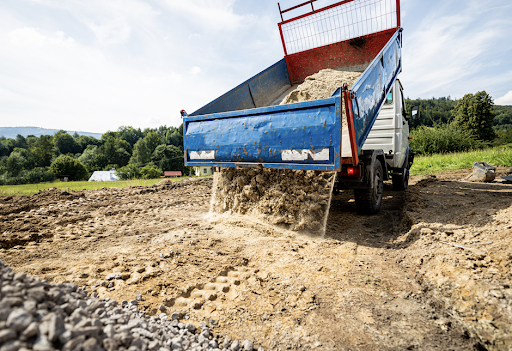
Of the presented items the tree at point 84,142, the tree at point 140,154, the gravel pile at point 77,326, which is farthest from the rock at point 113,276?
the tree at point 84,142

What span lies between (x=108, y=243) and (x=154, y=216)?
5.33 feet

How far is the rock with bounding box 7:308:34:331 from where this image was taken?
1.25 meters

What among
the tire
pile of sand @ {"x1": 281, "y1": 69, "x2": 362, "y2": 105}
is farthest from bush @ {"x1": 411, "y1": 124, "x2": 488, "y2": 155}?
pile of sand @ {"x1": 281, "y1": 69, "x2": 362, "y2": 105}

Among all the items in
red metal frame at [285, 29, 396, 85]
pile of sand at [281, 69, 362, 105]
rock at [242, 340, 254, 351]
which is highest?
red metal frame at [285, 29, 396, 85]

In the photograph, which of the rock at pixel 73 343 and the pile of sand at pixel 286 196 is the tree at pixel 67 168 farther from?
the rock at pixel 73 343

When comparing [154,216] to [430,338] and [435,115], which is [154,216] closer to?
[430,338]

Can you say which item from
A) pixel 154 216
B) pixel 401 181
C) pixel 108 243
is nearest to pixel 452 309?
pixel 108 243

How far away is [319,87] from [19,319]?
4877 mm

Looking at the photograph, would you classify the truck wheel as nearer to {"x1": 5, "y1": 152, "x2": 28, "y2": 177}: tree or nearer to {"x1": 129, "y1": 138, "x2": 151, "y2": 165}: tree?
{"x1": 129, "y1": 138, "x2": 151, "y2": 165}: tree

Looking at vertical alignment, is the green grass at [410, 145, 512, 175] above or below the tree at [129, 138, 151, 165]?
below

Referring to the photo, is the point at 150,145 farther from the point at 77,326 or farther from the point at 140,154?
the point at 77,326

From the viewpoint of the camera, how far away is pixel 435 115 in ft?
193

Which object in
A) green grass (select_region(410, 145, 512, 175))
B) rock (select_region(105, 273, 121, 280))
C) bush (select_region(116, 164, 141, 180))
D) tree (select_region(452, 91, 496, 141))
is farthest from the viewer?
tree (select_region(452, 91, 496, 141))

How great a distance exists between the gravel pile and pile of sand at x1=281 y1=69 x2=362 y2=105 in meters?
3.93
